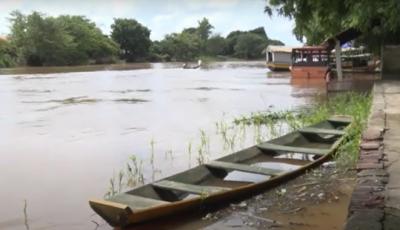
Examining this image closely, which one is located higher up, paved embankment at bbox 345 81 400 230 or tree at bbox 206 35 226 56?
tree at bbox 206 35 226 56

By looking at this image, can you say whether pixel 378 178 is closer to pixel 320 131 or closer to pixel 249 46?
pixel 320 131

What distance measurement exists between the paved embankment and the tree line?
59.3 m

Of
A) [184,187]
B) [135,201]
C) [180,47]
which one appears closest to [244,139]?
[184,187]

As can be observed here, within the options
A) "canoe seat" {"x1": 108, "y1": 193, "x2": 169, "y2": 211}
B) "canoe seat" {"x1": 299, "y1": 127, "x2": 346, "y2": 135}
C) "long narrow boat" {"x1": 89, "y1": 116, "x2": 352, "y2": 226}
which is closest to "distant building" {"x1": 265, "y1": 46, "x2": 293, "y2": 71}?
"long narrow boat" {"x1": 89, "y1": 116, "x2": 352, "y2": 226}

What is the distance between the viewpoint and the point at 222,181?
7.50m

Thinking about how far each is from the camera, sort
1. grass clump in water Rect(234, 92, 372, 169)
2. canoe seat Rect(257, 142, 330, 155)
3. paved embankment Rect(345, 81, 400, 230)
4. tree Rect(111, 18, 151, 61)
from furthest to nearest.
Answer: tree Rect(111, 18, 151, 61), canoe seat Rect(257, 142, 330, 155), grass clump in water Rect(234, 92, 372, 169), paved embankment Rect(345, 81, 400, 230)

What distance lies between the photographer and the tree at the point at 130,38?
9475cm

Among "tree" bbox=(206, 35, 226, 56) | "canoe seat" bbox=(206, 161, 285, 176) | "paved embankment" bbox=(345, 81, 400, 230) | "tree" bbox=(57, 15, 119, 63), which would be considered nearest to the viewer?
"paved embankment" bbox=(345, 81, 400, 230)

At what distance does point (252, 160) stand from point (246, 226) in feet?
8.43

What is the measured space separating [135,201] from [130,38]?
90368mm

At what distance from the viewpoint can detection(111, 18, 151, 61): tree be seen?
→ 94.8m

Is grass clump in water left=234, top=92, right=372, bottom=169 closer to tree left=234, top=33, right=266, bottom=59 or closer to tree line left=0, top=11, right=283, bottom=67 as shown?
tree line left=0, top=11, right=283, bottom=67

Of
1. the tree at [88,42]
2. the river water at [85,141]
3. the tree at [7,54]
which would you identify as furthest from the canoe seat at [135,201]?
the tree at [88,42]

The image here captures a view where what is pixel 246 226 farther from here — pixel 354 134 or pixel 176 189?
pixel 354 134
